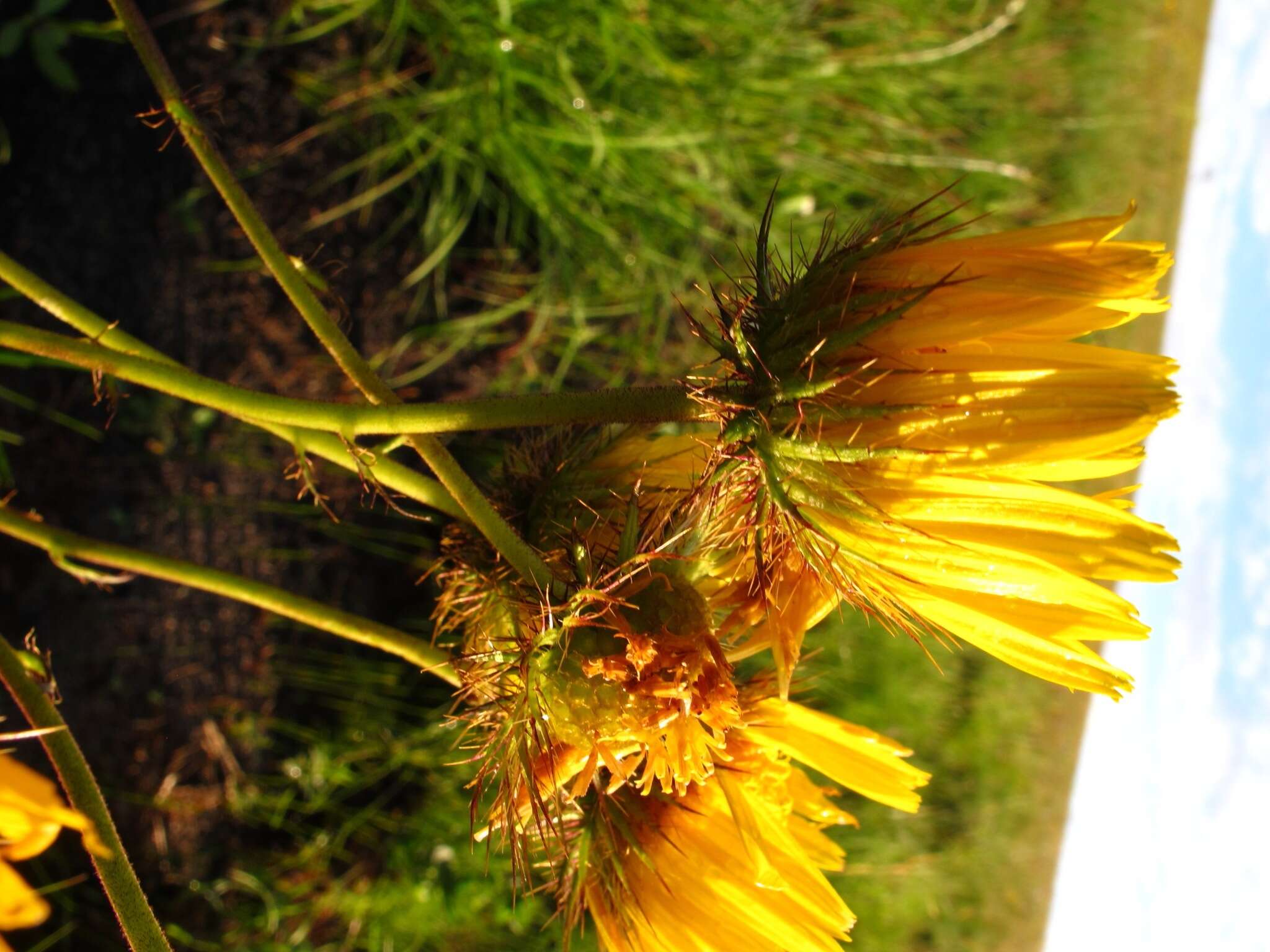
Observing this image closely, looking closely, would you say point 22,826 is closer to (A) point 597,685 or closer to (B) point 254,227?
(A) point 597,685

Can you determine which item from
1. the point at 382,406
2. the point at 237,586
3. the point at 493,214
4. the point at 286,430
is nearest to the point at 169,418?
the point at 493,214

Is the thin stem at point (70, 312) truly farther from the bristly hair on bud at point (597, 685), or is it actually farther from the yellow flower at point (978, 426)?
the yellow flower at point (978, 426)

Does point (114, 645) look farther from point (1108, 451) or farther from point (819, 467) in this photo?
point (1108, 451)

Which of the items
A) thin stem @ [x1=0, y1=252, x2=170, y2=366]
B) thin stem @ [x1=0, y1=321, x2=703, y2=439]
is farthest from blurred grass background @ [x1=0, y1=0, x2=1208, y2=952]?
thin stem @ [x1=0, y1=321, x2=703, y2=439]

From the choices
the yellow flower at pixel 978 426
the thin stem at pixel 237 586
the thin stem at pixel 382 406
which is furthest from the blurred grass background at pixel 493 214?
the yellow flower at pixel 978 426

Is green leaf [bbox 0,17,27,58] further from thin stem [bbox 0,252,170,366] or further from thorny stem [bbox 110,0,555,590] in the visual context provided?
thin stem [bbox 0,252,170,366]

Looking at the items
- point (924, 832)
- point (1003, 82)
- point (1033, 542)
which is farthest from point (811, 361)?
point (924, 832)
